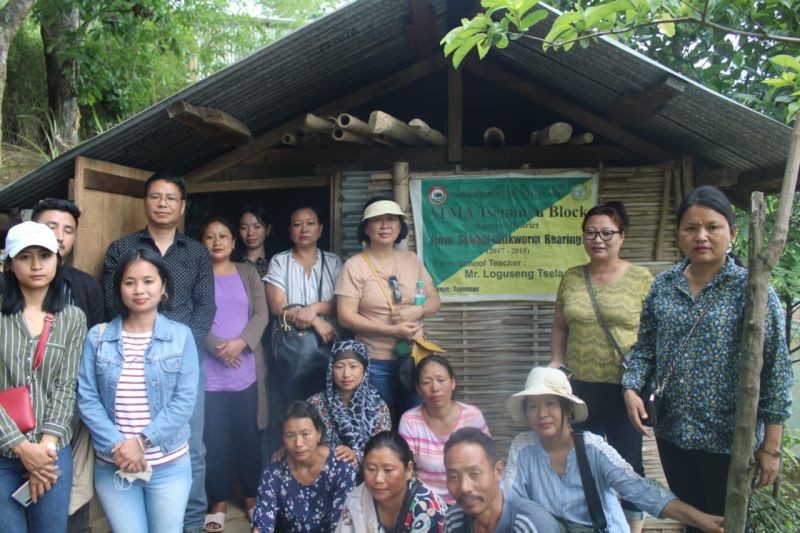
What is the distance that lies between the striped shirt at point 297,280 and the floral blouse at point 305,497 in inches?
48.9

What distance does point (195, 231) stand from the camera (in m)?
6.53

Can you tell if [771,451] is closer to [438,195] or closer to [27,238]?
[438,195]

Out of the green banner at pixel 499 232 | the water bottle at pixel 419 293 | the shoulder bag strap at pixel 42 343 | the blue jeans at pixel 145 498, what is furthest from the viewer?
the green banner at pixel 499 232

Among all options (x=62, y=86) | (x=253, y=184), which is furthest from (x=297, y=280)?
(x=62, y=86)

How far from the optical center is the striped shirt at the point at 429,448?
12.3 ft

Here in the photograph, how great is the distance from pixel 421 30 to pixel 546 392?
8.61 ft

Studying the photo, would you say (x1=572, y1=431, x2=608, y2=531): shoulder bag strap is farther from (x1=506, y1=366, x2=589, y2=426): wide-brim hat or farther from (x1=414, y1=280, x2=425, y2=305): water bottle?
(x1=414, y1=280, x2=425, y2=305): water bottle

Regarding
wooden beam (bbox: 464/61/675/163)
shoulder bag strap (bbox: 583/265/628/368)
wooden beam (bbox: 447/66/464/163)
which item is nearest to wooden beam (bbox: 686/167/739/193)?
wooden beam (bbox: 464/61/675/163)

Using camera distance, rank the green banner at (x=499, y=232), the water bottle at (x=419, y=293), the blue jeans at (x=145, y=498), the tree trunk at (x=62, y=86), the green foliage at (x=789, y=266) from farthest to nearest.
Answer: the tree trunk at (x=62, y=86), the green foliage at (x=789, y=266), the green banner at (x=499, y=232), the water bottle at (x=419, y=293), the blue jeans at (x=145, y=498)

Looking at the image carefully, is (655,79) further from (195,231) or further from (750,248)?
(195,231)

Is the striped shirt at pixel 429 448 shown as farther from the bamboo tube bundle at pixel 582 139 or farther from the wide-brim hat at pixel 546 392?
the bamboo tube bundle at pixel 582 139

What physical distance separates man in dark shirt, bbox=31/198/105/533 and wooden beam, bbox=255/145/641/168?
A: 74.7 inches

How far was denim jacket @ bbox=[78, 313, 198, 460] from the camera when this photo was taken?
3.21 meters

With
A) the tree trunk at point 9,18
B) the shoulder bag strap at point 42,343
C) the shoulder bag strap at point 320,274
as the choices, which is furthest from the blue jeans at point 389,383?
the tree trunk at point 9,18
